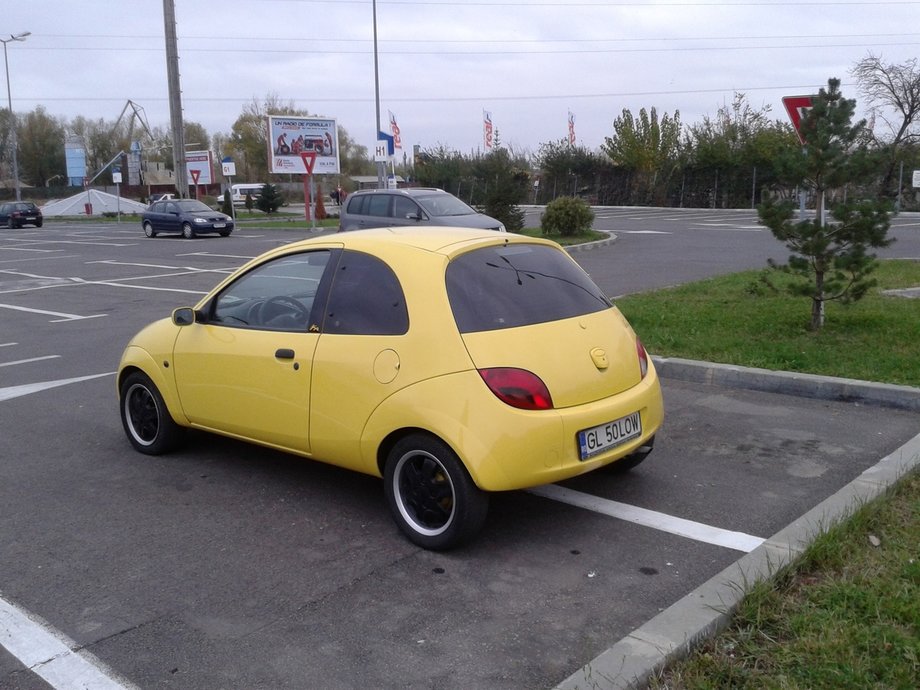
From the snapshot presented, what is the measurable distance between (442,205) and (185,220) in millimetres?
17613

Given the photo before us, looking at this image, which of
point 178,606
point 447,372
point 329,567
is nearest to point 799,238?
point 447,372

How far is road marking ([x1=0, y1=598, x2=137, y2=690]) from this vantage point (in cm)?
342

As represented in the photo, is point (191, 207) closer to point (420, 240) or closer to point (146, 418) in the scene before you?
point (146, 418)

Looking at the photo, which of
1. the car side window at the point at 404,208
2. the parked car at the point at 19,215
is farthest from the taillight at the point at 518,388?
the parked car at the point at 19,215

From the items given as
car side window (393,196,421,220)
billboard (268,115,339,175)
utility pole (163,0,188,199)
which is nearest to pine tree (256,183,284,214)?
billboard (268,115,339,175)

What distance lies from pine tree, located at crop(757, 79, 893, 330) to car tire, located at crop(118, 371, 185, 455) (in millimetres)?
5643

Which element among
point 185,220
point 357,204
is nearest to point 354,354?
point 357,204

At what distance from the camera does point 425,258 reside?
15.9 ft

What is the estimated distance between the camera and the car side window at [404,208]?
19.3 metres

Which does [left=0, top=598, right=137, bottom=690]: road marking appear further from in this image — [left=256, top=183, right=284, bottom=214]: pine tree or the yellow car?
[left=256, top=183, right=284, bottom=214]: pine tree

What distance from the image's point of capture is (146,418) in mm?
6316

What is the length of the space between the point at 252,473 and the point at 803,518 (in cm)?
332

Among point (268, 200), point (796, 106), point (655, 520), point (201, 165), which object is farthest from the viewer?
point (201, 165)

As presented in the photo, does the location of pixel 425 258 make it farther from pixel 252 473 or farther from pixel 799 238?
pixel 799 238
